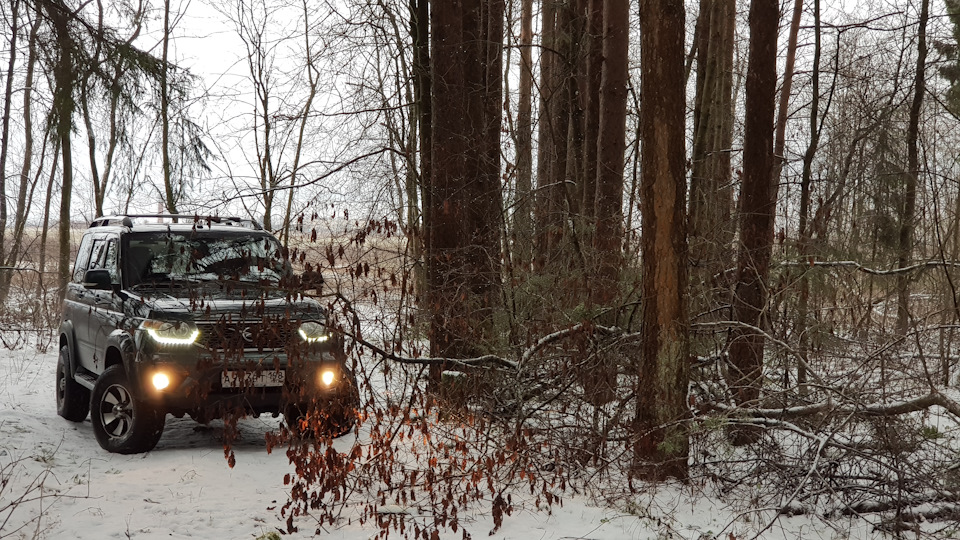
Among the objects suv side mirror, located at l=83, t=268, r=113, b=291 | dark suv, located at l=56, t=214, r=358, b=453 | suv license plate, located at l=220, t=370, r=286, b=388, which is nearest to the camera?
dark suv, located at l=56, t=214, r=358, b=453

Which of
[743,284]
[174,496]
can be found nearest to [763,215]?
[743,284]

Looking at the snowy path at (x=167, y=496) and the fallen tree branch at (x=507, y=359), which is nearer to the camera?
the snowy path at (x=167, y=496)

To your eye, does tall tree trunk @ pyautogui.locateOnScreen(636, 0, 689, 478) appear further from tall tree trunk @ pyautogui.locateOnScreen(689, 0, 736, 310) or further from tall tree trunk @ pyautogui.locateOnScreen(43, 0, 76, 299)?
tall tree trunk @ pyautogui.locateOnScreen(43, 0, 76, 299)

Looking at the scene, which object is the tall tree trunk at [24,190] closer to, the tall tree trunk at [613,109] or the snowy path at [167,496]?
the snowy path at [167,496]

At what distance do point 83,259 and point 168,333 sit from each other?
2.89m

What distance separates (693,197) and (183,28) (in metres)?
17.2

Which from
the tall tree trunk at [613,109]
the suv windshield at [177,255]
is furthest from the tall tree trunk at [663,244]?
the tall tree trunk at [613,109]

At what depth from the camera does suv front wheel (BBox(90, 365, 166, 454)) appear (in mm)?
7246

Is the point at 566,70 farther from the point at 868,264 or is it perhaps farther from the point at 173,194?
the point at 173,194

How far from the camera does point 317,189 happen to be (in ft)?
32.8

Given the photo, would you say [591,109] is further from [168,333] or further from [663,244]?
[168,333]

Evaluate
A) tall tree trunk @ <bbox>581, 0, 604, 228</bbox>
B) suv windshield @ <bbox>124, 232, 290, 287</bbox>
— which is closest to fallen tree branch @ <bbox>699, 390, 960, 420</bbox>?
suv windshield @ <bbox>124, 232, 290, 287</bbox>

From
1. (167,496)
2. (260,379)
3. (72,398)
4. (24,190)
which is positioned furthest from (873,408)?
(24,190)

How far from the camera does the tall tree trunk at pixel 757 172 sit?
8062mm
